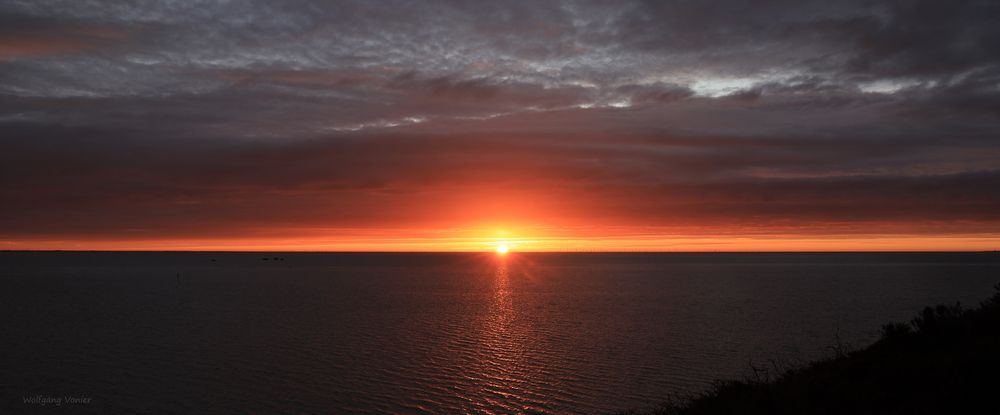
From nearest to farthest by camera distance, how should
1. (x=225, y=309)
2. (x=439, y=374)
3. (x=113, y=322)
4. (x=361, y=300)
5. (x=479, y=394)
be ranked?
(x=479, y=394)
(x=439, y=374)
(x=113, y=322)
(x=225, y=309)
(x=361, y=300)

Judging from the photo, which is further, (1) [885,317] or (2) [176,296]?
(2) [176,296]

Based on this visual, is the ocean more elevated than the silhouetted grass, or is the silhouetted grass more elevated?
the silhouetted grass

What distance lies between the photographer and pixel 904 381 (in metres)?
19.4

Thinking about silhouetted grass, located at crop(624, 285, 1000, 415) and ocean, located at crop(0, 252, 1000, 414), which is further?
ocean, located at crop(0, 252, 1000, 414)

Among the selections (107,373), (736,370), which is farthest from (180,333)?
(736,370)

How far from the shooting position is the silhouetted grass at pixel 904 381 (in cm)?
1722

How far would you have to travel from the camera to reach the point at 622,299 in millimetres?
108188

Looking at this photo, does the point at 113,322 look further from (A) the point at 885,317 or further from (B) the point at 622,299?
(A) the point at 885,317

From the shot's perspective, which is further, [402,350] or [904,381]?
[402,350]

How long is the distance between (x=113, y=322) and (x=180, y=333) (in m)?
15.0

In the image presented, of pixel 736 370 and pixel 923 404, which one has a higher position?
pixel 923 404

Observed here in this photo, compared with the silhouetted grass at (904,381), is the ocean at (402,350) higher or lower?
lower

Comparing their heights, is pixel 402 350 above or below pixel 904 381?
below

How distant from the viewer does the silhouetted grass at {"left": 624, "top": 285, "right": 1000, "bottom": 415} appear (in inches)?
678
